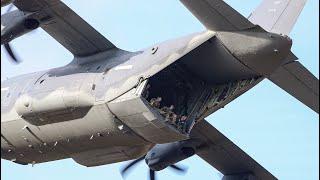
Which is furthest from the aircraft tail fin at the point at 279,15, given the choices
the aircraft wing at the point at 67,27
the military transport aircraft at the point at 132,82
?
the aircraft wing at the point at 67,27

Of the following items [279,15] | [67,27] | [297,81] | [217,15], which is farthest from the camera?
[67,27]

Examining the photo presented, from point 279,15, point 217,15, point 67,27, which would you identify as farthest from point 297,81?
point 67,27

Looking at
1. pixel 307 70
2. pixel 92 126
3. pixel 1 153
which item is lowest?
pixel 1 153

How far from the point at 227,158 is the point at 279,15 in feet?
23.3

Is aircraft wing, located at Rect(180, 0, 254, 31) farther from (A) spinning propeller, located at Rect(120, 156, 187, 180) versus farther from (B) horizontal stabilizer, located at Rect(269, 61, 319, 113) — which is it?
(A) spinning propeller, located at Rect(120, 156, 187, 180)

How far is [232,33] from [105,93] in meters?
3.72

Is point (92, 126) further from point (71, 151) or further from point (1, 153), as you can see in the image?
point (1, 153)

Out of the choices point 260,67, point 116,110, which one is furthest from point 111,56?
point 260,67

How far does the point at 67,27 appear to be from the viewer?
28.7m

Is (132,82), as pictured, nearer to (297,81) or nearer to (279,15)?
(279,15)

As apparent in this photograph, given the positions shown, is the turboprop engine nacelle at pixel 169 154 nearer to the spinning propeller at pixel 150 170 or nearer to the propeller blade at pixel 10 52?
the spinning propeller at pixel 150 170

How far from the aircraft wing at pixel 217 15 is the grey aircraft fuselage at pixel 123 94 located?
20cm

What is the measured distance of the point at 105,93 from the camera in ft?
89.8

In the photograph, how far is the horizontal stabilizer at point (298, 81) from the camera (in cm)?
2781
